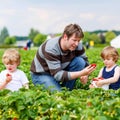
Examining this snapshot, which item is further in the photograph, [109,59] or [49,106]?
[109,59]

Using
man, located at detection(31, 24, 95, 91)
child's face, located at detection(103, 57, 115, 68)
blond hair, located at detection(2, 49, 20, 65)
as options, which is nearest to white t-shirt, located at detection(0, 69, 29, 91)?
blond hair, located at detection(2, 49, 20, 65)

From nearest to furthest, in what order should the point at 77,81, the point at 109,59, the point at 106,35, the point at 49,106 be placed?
the point at 49,106, the point at 109,59, the point at 77,81, the point at 106,35

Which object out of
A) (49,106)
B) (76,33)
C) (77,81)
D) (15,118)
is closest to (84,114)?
(49,106)

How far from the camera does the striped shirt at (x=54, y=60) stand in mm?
6551

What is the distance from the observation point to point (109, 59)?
22.1 feet

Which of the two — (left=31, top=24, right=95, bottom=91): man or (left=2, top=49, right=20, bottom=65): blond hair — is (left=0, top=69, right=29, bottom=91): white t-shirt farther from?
(left=31, top=24, right=95, bottom=91): man

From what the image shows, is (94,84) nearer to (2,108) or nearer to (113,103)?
(2,108)

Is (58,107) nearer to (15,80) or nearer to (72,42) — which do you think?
(72,42)

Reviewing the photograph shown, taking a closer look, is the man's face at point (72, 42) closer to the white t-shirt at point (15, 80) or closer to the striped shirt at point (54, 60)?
the striped shirt at point (54, 60)

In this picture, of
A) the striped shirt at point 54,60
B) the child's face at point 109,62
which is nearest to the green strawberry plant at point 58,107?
the striped shirt at point 54,60

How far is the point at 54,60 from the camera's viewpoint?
659 centimetres

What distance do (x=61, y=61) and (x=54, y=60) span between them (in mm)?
284

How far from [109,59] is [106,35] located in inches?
4468

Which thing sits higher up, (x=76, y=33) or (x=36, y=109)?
(x=76, y=33)
